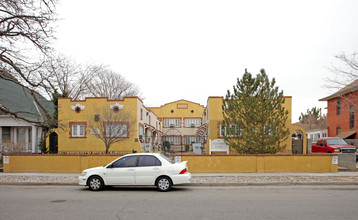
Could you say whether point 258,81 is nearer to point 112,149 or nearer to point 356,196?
point 356,196

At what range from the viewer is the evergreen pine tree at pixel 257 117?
17.5m

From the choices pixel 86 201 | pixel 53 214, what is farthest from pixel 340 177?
pixel 53 214

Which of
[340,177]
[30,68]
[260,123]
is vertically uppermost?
[30,68]

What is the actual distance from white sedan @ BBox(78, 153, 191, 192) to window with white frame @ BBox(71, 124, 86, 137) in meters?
15.7

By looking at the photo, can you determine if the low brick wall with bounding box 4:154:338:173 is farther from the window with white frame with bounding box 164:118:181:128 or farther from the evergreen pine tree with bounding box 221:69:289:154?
the window with white frame with bounding box 164:118:181:128

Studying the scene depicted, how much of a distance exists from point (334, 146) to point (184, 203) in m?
17.6

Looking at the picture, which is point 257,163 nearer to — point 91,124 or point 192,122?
point 91,124

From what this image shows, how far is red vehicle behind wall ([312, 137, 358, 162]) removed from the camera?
68.9 feet

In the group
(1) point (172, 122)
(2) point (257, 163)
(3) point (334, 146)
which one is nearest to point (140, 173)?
(2) point (257, 163)

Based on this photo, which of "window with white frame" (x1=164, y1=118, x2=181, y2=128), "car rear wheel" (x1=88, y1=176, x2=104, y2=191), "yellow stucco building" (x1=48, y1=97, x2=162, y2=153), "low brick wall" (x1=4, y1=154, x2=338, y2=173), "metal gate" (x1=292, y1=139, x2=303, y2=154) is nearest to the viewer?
"car rear wheel" (x1=88, y1=176, x2=104, y2=191)

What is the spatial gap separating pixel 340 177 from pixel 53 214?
12.9 metres

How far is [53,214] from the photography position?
23.8 feet

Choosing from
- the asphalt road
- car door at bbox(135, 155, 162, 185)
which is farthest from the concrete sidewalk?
car door at bbox(135, 155, 162, 185)

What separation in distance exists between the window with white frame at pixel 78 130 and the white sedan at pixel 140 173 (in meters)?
15.7
